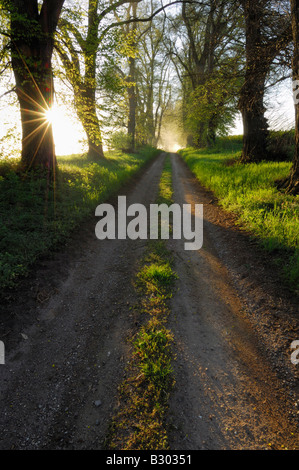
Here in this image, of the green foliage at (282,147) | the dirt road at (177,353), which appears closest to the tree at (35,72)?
the dirt road at (177,353)

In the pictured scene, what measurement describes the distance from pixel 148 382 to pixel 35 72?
8507 mm

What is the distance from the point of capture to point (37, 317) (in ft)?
11.5

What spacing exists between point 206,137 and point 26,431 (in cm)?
2515

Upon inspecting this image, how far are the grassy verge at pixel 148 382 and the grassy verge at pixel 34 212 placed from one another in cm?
248

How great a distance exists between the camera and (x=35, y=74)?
255 inches

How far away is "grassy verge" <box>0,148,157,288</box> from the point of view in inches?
170

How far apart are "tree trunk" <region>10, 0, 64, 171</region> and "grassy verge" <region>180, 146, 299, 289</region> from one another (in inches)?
266

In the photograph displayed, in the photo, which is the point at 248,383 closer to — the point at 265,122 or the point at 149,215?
the point at 149,215

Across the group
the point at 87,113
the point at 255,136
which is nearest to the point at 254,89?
the point at 255,136

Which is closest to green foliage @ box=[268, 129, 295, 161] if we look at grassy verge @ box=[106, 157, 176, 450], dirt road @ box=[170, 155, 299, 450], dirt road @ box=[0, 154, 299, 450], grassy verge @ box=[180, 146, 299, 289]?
grassy verge @ box=[180, 146, 299, 289]

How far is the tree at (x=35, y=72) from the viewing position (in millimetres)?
6234

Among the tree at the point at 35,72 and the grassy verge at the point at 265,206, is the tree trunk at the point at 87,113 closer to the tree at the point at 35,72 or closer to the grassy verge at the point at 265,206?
the tree at the point at 35,72

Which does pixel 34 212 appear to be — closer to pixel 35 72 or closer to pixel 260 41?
pixel 35 72
